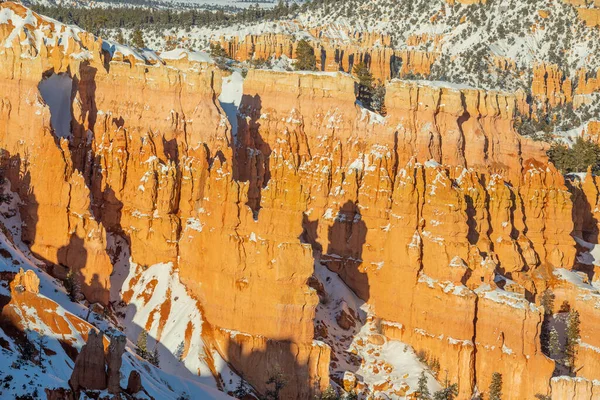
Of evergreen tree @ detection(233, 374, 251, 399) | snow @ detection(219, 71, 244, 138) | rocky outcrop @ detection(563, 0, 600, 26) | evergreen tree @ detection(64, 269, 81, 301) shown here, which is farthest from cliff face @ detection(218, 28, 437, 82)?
evergreen tree @ detection(233, 374, 251, 399)

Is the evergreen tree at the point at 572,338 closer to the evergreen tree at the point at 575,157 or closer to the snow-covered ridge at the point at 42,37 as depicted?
the evergreen tree at the point at 575,157

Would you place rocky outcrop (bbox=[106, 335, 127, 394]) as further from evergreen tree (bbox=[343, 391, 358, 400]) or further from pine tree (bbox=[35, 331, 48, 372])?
A: evergreen tree (bbox=[343, 391, 358, 400])

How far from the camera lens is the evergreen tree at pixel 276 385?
83.4 meters

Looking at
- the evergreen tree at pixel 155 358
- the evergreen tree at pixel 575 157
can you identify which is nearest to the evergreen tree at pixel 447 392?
the evergreen tree at pixel 155 358

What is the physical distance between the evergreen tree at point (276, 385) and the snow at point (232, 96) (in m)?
27.3

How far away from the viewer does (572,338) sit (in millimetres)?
93812

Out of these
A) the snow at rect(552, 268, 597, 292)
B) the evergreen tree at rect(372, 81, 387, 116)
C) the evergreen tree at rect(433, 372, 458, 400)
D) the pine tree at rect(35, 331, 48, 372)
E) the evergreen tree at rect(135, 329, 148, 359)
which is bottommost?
the evergreen tree at rect(433, 372, 458, 400)

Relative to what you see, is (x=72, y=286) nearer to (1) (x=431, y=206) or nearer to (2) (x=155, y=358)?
(2) (x=155, y=358)

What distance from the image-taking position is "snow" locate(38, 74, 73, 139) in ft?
330

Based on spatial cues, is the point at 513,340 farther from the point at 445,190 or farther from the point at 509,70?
the point at 509,70

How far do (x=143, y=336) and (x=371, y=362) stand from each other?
15273 mm

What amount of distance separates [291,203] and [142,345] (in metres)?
12.9

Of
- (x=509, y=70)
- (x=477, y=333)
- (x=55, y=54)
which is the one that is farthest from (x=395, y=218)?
(x=509, y=70)

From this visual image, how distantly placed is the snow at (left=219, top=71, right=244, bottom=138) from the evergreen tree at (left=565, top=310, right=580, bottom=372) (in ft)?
96.5
